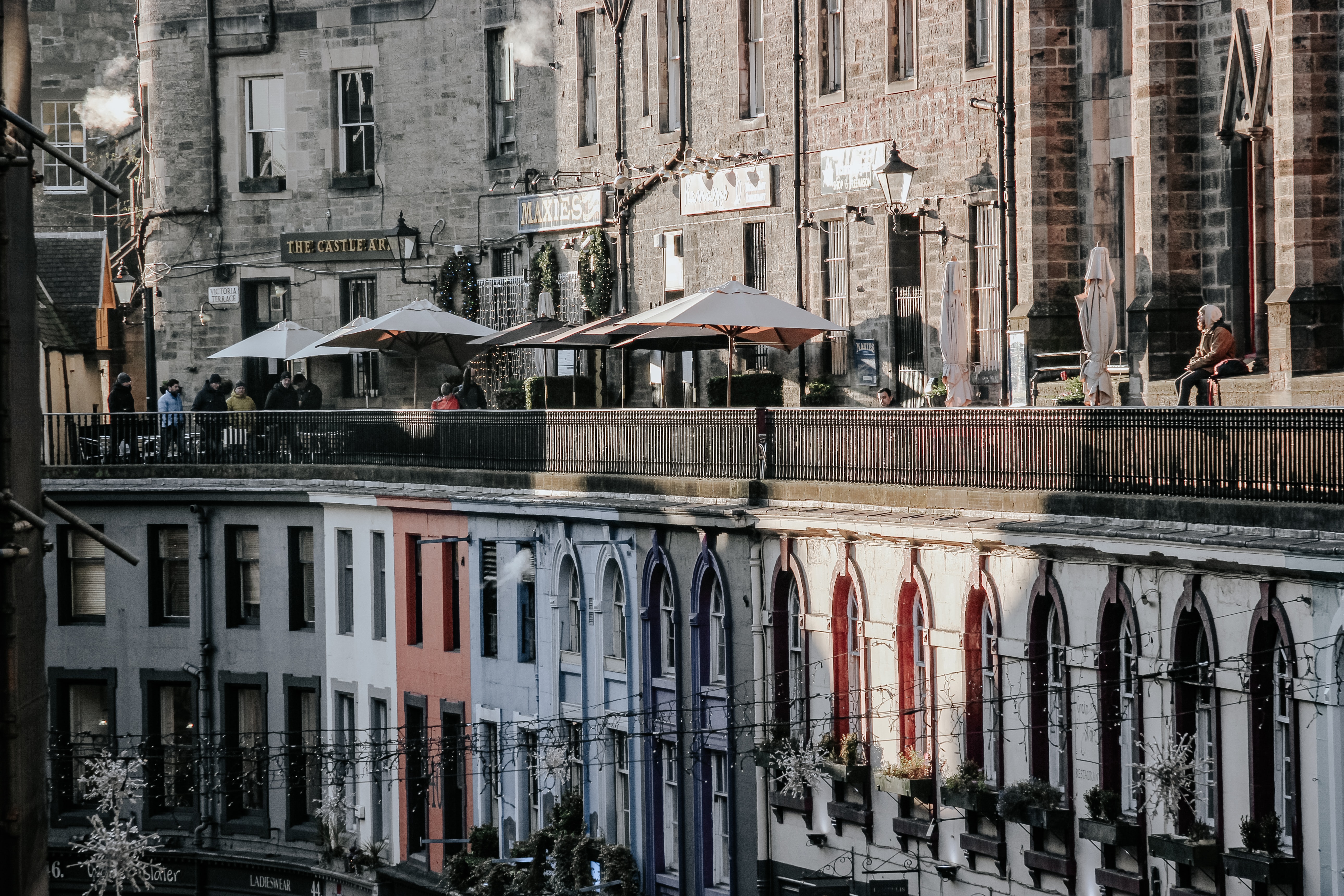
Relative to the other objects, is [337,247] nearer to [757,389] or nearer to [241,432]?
[241,432]

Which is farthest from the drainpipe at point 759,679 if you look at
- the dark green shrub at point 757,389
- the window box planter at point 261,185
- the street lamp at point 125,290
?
the window box planter at point 261,185

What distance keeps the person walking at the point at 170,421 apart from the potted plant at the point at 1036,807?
Answer: 22.6 meters

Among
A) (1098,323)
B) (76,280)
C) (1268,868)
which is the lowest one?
(1268,868)

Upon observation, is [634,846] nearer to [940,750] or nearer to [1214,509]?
[940,750]

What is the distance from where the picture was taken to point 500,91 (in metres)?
43.9

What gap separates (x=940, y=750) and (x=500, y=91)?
22975 millimetres

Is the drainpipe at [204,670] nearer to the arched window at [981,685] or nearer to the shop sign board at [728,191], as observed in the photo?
the shop sign board at [728,191]

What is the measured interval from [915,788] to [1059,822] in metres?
2.89

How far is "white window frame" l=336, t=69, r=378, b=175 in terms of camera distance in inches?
1786

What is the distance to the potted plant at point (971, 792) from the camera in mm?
22422

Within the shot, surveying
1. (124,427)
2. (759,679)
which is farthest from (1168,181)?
(124,427)

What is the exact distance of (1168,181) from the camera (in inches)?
1102

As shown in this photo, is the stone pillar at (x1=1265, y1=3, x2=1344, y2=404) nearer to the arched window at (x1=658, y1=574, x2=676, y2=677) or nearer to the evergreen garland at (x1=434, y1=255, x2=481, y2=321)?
the arched window at (x1=658, y1=574, x2=676, y2=677)

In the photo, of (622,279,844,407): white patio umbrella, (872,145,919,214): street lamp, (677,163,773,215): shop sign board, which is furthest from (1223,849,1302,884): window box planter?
(677,163,773,215): shop sign board
